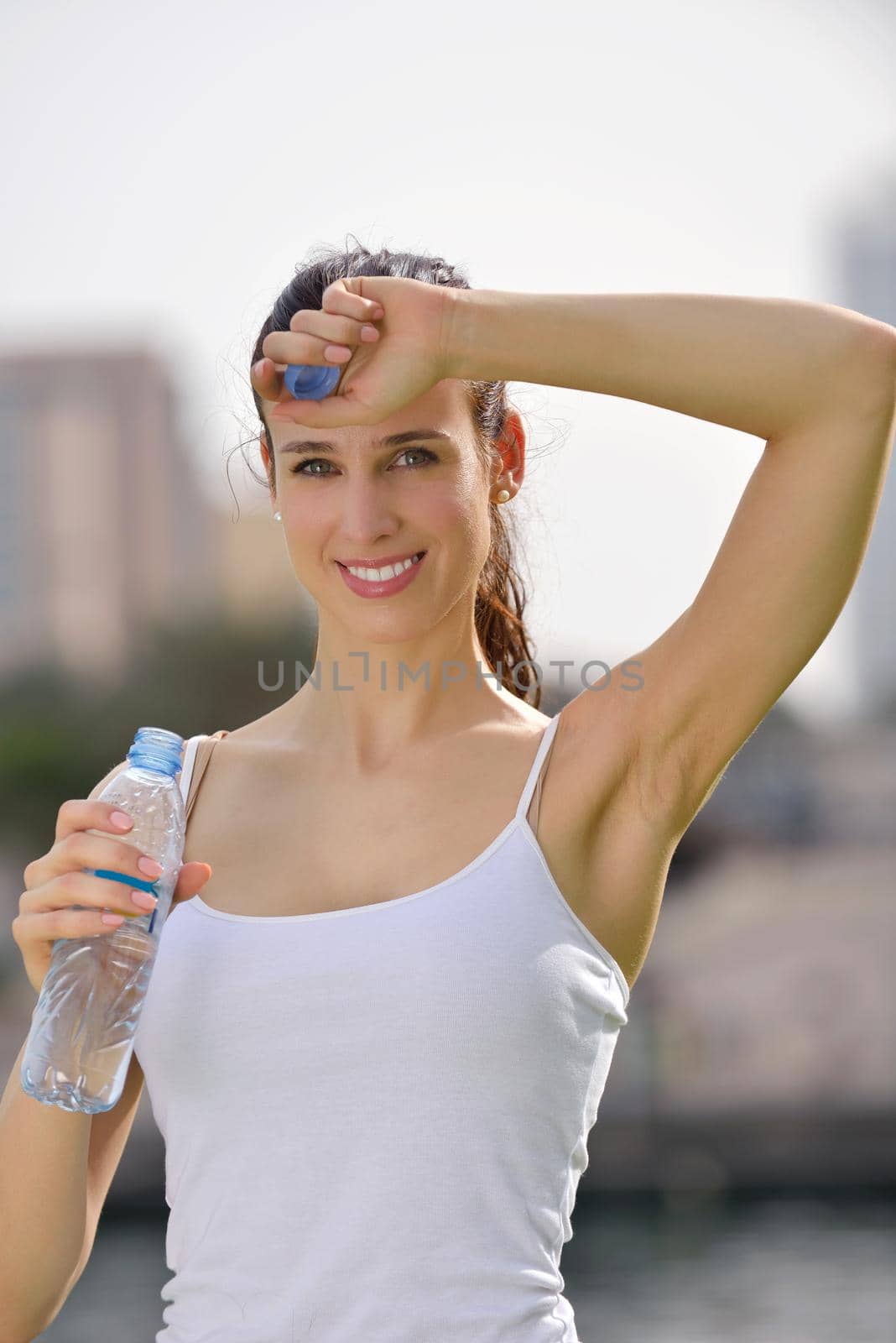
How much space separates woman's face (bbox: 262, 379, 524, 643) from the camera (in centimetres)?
200

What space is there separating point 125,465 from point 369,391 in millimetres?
57320

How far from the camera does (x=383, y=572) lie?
6.64 feet

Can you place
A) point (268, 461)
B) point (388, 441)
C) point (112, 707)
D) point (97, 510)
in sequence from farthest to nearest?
point (97, 510) → point (112, 707) → point (268, 461) → point (388, 441)

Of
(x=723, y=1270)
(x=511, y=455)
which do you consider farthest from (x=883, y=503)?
(x=511, y=455)

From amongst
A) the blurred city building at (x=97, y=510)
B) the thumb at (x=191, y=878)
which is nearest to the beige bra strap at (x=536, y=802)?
the thumb at (x=191, y=878)

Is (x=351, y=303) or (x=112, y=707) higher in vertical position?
(x=351, y=303)

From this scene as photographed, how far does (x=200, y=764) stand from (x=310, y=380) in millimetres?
637

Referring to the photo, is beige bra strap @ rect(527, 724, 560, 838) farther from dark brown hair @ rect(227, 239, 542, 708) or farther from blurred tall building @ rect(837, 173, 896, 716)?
blurred tall building @ rect(837, 173, 896, 716)

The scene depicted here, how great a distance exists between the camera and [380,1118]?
69.9 inches

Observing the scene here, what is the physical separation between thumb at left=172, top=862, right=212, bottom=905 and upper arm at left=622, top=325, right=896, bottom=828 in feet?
1.68

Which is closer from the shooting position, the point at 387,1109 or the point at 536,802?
the point at 387,1109

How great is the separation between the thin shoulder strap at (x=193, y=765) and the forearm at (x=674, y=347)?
674 mm

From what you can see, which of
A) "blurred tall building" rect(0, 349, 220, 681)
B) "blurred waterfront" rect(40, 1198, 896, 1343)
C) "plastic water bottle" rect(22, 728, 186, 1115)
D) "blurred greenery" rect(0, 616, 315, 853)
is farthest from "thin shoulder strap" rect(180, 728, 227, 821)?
"blurred tall building" rect(0, 349, 220, 681)

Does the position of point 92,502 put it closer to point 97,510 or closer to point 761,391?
point 97,510
